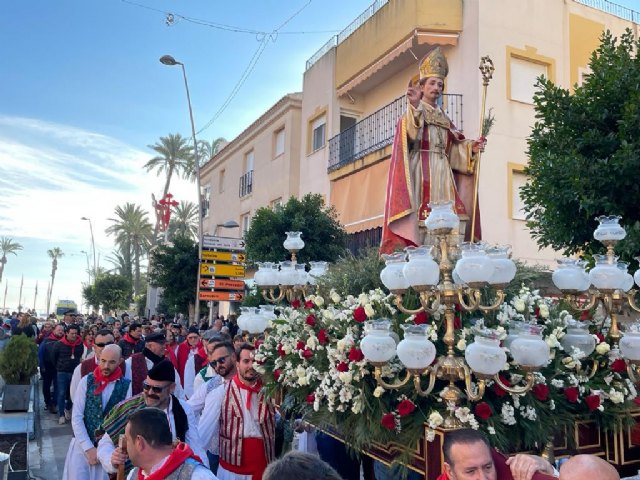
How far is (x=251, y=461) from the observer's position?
4.41m

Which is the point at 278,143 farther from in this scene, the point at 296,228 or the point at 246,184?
the point at 296,228

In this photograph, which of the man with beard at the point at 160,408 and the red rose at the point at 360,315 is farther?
the red rose at the point at 360,315

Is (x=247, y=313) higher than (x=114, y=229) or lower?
lower

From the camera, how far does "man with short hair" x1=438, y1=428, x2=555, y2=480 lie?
244 centimetres

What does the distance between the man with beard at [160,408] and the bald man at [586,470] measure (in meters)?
2.44

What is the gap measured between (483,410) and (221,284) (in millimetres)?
11947

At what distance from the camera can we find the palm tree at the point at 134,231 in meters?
49.3

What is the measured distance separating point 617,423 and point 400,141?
10.7 feet

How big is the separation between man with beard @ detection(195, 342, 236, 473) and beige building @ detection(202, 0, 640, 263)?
29.1 ft

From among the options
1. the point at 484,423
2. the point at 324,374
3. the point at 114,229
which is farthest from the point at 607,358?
the point at 114,229

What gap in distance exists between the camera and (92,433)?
4.61 meters

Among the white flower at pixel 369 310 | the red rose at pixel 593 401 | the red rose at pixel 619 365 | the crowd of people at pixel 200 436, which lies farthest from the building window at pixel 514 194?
the white flower at pixel 369 310

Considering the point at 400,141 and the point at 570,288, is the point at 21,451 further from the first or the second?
the point at 570,288

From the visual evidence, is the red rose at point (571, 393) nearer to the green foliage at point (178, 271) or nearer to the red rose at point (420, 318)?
the red rose at point (420, 318)
